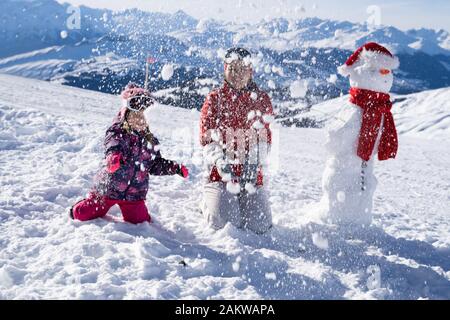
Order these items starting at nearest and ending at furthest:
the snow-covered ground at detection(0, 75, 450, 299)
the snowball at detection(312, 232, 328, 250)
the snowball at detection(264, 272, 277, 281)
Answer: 1. the snow-covered ground at detection(0, 75, 450, 299)
2. the snowball at detection(264, 272, 277, 281)
3. the snowball at detection(312, 232, 328, 250)

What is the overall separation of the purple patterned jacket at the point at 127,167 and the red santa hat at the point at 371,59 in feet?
7.20

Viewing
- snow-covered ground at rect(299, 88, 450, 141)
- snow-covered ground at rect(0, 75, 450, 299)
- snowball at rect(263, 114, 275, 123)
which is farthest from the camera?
snow-covered ground at rect(299, 88, 450, 141)

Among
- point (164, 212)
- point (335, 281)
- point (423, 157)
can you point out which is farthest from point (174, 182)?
point (423, 157)

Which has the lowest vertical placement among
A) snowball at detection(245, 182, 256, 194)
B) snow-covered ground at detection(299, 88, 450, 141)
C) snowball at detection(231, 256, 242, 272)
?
snowball at detection(231, 256, 242, 272)

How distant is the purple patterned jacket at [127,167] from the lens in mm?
3857

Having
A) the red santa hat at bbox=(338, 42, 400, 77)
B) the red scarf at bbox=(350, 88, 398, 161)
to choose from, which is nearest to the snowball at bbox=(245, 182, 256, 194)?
the red scarf at bbox=(350, 88, 398, 161)

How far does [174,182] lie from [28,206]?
192cm

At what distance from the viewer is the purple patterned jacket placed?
12.7 ft

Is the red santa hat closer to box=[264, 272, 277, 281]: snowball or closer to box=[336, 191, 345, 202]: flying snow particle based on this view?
box=[336, 191, 345, 202]: flying snow particle

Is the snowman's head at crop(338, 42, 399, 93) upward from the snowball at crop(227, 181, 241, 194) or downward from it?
upward

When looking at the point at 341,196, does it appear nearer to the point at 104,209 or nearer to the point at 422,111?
the point at 104,209

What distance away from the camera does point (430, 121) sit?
174 feet

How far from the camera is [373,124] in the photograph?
14.0 feet
